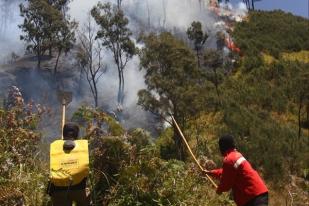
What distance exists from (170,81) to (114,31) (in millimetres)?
12141

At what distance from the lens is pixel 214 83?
155ft

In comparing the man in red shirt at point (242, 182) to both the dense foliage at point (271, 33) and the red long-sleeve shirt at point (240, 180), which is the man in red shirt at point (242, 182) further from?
the dense foliage at point (271, 33)

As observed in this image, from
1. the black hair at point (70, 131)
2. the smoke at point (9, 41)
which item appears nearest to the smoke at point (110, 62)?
the smoke at point (9, 41)

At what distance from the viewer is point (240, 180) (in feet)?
20.0

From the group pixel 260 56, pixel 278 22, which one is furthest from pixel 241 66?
pixel 278 22

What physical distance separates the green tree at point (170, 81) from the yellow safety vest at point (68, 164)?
2753 centimetres

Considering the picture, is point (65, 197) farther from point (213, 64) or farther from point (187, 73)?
point (213, 64)

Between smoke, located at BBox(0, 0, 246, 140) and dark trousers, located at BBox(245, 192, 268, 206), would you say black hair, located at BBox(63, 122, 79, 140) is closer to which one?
dark trousers, located at BBox(245, 192, 268, 206)

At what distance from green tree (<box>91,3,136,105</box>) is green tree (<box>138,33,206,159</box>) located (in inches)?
313

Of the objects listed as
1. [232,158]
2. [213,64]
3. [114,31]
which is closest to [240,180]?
[232,158]

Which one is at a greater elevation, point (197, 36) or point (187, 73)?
point (197, 36)

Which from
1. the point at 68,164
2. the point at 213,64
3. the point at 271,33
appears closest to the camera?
the point at 68,164

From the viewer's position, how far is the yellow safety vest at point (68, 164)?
5.91 m

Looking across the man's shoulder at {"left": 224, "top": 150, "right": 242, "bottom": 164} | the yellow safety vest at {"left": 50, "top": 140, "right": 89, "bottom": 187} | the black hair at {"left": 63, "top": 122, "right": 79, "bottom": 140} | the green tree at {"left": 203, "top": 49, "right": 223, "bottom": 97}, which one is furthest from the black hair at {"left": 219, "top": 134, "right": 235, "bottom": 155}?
the green tree at {"left": 203, "top": 49, "right": 223, "bottom": 97}
